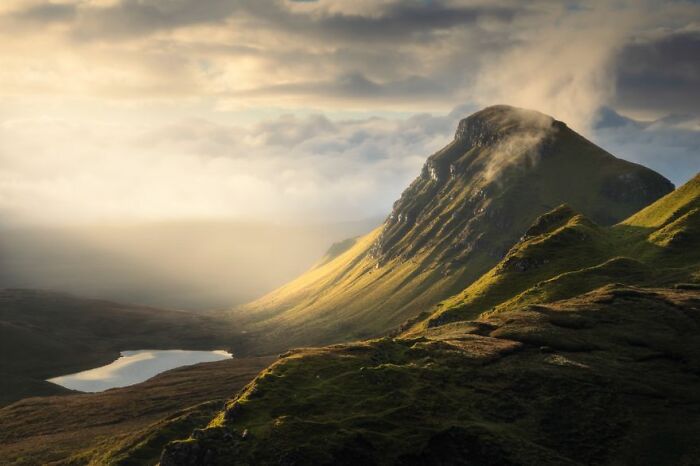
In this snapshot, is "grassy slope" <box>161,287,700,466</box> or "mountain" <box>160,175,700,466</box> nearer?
"grassy slope" <box>161,287,700,466</box>

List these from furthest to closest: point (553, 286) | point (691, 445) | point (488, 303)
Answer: point (488, 303), point (553, 286), point (691, 445)

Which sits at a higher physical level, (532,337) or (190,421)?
(532,337)

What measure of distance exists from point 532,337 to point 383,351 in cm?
2830

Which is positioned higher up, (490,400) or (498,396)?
(498,396)

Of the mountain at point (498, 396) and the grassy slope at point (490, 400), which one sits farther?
the mountain at point (498, 396)

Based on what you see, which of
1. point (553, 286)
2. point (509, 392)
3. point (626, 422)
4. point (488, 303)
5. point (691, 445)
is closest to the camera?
point (691, 445)

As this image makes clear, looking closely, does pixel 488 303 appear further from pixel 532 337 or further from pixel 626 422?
pixel 626 422

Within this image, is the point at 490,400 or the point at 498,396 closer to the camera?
the point at 490,400

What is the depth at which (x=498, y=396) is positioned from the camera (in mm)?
100188

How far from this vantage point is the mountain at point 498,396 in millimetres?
85438

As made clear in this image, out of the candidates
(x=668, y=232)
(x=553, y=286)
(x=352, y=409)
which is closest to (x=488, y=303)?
(x=553, y=286)

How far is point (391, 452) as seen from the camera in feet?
279

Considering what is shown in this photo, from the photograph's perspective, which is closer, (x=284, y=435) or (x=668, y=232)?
(x=284, y=435)

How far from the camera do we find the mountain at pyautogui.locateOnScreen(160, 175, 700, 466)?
280ft
